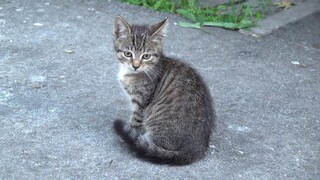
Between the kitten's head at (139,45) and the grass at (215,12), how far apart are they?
212 centimetres

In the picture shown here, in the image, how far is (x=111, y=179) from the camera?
376cm

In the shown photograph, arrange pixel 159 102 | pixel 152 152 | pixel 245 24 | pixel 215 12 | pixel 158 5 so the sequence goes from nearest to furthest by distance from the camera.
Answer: pixel 152 152 → pixel 159 102 → pixel 245 24 → pixel 215 12 → pixel 158 5

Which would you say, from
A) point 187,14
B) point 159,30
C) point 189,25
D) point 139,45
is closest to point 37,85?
point 139,45

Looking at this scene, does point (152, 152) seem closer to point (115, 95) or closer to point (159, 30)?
point (159, 30)

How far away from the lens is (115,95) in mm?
4930

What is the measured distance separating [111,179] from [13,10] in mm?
3615

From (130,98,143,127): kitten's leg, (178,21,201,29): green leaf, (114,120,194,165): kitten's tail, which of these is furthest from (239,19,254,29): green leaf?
(114,120,194,165): kitten's tail

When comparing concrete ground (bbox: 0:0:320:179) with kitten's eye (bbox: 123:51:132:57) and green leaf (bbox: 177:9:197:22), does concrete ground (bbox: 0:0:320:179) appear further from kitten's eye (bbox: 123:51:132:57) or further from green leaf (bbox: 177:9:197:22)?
kitten's eye (bbox: 123:51:132:57)

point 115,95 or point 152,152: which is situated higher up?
point 152,152

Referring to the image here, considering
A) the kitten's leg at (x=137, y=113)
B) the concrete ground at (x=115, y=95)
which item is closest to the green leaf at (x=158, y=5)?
the concrete ground at (x=115, y=95)

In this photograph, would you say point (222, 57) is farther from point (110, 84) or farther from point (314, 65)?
point (110, 84)

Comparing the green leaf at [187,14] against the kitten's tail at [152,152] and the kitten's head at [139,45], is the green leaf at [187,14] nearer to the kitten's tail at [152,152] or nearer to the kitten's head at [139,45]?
the kitten's head at [139,45]

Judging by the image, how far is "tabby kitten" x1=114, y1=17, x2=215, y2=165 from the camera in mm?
3910

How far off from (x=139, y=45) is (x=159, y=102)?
0.45 metres
